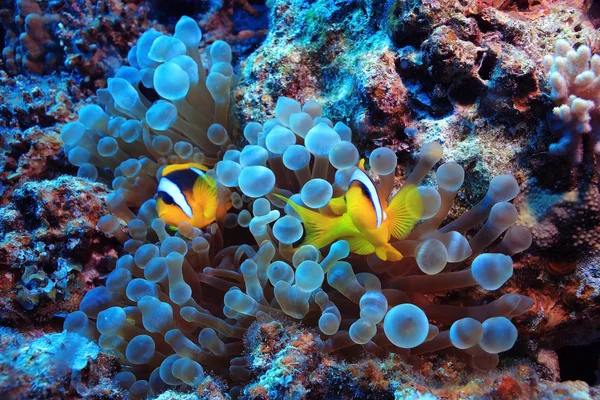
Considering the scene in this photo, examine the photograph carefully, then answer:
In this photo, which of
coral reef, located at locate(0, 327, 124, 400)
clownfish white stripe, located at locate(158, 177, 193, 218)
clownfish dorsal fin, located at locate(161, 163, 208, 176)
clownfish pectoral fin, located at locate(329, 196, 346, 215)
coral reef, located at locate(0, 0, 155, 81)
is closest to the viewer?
coral reef, located at locate(0, 327, 124, 400)

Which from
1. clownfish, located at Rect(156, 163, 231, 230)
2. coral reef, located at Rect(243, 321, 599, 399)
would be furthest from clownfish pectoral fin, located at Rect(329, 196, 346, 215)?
clownfish, located at Rect(156, 163, 231, 230)

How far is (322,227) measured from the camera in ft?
5.25

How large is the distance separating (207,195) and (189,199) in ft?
0.29

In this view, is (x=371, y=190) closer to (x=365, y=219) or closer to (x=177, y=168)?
(x=365, y=219)

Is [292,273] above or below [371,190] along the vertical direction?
below

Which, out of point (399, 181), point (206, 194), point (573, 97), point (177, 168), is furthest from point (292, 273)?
point (573, 97)

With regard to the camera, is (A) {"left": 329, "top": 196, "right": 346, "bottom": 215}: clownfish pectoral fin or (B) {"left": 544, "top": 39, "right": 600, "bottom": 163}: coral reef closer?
(B) {"left": 544, "top": 39, "right": 600, "bottom": 163}: coral reef

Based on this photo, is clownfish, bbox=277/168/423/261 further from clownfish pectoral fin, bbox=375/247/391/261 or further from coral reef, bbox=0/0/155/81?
coral reef, bbox=0/0/155/81

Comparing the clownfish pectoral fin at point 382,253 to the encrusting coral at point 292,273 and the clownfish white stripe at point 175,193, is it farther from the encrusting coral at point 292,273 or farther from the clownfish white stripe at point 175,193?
the clownfish white stripe at point 175,193

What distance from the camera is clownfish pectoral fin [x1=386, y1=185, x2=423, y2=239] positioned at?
56.7 inches

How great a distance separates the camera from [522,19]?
180 cm

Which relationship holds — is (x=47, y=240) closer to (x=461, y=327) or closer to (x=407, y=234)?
(x=407, y=234)

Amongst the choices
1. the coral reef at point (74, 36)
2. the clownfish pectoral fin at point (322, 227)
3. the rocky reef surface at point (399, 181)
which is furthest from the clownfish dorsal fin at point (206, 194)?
the coral reef at point (74, 36)

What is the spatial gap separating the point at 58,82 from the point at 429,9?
2.88m
